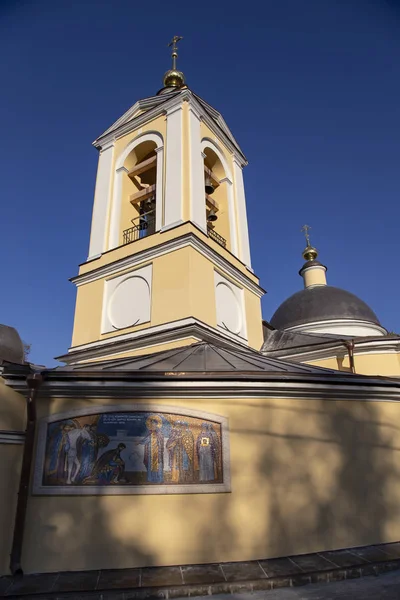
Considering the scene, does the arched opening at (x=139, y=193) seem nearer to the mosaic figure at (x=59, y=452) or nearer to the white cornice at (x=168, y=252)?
the white cornice at (x=168, y=252)

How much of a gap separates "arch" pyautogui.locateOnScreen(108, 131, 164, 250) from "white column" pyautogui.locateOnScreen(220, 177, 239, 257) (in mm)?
2393

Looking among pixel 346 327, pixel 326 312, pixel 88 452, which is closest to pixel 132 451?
pixel 88 452

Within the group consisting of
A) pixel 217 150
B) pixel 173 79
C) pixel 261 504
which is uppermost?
pixel 173 79

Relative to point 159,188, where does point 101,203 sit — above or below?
above

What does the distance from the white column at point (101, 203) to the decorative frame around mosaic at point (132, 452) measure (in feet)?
24.0

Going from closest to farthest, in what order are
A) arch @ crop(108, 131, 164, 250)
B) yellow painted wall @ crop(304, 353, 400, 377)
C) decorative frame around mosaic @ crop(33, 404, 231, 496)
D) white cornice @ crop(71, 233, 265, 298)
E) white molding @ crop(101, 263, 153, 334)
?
decorative frame around mosaic @ crop(33, 404, 231, 496), white cornice @ crop(71, 233, 265, 298), white molding @ crop(101, 263, 153, 334), arch @ crop(108, 131, 164, 250), yellow painted wall @ crop(304, 353, 400, 377)

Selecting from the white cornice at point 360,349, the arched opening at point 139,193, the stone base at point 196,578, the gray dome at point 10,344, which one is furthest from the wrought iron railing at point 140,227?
the stone base at point 196,578

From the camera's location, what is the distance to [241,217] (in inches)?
508

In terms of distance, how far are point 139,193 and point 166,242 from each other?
2982 millimetres

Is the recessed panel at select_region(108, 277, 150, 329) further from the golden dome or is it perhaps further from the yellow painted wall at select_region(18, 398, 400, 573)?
the golden dome

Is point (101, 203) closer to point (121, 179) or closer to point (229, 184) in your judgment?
point (121, 179)

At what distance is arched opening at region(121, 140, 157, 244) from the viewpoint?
12027 mm

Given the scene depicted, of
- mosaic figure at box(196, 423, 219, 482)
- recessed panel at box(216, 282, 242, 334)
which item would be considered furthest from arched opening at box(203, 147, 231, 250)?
mosaic figure at box(196, 423, 219, 482)

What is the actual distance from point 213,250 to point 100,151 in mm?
6272
